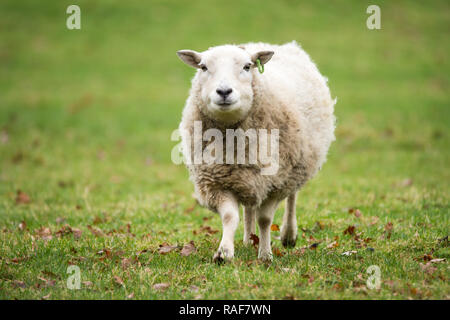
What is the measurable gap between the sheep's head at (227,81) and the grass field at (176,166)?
1335 millimetres

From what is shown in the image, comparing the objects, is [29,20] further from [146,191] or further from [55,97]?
[146,191]

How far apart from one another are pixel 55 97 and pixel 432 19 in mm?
18191

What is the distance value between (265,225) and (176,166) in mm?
6921

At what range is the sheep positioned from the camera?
4930mm

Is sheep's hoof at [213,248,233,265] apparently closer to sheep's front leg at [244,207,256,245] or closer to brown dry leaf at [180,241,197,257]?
brown dry leaf at [180,241,197,257]

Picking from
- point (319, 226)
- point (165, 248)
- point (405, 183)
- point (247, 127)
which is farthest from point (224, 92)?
point (405, 183)

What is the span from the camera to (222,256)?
4770 millimetres

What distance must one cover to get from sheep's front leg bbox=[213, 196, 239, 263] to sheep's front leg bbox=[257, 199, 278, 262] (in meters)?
0.33

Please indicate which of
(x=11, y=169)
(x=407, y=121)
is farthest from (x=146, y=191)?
(x=407, y=121)

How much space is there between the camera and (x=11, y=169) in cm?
1127

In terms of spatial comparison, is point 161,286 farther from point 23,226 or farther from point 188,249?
point 23,226

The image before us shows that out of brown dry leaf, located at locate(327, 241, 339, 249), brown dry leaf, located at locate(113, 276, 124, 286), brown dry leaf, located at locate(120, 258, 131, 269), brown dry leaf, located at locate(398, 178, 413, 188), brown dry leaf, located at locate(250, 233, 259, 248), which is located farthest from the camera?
brown dry leaf, located at locate(398, 178, 413, 188)

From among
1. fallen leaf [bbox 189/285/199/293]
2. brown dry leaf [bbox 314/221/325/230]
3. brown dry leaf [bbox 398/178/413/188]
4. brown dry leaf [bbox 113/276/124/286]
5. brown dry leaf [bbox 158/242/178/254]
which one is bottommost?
fallen leaf [bbox 189/285/199/293]

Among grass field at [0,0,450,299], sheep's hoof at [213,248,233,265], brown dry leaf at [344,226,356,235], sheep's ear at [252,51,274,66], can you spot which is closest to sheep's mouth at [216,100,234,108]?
sheep's ear at [252,51,274,66]
